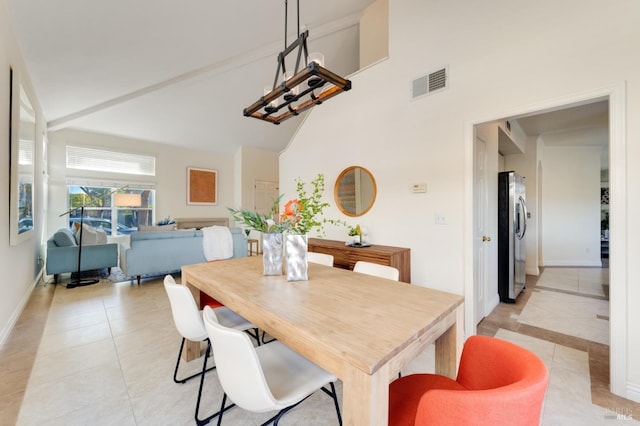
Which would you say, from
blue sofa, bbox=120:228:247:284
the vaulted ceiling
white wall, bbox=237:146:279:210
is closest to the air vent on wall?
the vaulted ceiling

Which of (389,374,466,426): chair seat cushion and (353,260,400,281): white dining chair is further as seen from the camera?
(353,260,400,281): white dining chair

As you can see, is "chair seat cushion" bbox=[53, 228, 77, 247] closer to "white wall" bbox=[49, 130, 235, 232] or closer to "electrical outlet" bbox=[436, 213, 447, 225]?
"white wall" bbox=[49, 130, 235, 232]

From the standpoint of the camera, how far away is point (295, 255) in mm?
1670

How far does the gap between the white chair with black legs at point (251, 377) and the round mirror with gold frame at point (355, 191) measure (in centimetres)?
234

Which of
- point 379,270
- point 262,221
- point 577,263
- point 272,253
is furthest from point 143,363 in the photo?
point 577,263

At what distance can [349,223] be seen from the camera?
3.54 m

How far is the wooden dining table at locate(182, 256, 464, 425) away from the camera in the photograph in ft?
2.73

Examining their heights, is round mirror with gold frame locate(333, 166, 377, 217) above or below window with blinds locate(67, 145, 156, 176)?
below

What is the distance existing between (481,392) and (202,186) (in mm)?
7705

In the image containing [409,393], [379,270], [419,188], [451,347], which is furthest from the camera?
[419,188]

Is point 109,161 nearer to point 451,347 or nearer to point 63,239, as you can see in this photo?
point 63,239

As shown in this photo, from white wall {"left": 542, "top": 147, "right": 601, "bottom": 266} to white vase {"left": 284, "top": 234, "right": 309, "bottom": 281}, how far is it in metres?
6.29

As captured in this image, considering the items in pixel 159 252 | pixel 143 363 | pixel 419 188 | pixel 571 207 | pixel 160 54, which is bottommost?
pixel 143 363

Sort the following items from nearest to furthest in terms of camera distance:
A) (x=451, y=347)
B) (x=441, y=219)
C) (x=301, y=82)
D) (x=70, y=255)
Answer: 1. (x=451, y=347)
2. (x=301, y=82)
3. (x=441, y=219)
4. (x=70, y=255)
